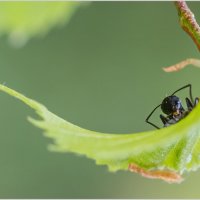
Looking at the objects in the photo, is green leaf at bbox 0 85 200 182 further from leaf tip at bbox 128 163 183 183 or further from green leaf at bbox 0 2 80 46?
green leaf at bbox 0 2 80 46

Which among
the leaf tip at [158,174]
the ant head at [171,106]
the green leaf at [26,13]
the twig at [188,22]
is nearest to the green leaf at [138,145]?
the leaf tip at [158,174]

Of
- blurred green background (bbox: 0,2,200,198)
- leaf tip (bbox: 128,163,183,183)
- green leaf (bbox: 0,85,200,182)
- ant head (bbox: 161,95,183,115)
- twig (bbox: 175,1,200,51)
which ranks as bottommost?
leaf tip (bbox: 128,163,183,183)

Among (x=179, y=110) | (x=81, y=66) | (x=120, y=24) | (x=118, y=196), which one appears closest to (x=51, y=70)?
(x=81, y=66)

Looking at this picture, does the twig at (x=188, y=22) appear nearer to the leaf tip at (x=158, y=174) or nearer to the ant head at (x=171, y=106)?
the leaf tip at (x=158, y=174)

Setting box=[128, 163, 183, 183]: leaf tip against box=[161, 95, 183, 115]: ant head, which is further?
box=[161, 95, 183, 115]: ant head

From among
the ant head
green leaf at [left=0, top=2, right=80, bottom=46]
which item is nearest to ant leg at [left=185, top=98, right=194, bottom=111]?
the ant head

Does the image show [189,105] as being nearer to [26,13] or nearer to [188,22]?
[26,13]

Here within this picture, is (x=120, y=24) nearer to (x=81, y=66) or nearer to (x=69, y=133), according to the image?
(x=81, y=66)
